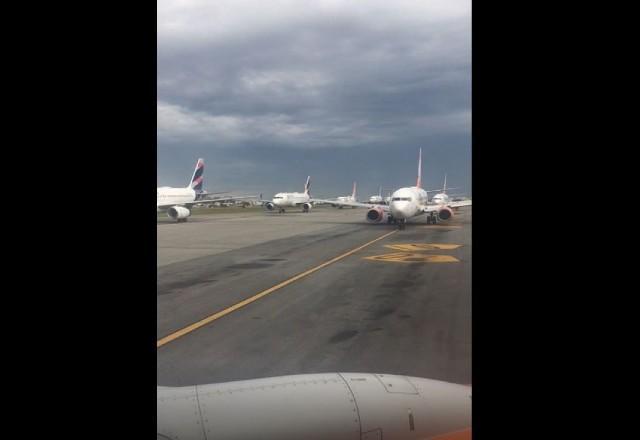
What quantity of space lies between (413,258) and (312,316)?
701cm

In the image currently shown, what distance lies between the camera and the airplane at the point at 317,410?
303 cm

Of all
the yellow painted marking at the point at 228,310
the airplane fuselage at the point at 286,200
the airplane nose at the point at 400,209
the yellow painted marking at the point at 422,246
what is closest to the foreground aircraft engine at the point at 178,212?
the airplane nose at the point at 400,209

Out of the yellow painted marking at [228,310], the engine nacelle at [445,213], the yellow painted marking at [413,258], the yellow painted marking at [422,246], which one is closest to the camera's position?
the yellow painted marking at [228,310]

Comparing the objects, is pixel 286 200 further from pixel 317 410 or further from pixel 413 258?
pixel 317 410

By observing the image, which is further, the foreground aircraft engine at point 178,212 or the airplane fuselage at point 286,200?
the airplane fuselage at point 286,200

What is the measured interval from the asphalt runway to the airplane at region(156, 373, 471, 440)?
32.0 inches

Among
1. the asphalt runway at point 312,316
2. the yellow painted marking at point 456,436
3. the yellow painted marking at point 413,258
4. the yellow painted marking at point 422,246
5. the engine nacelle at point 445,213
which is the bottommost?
the asphalt runway at point 312,316

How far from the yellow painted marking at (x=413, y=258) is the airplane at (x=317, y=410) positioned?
29.3 feet

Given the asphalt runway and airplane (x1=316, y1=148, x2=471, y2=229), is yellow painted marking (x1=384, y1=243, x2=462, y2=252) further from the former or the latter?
airplane (x1=316, y1=148, x2=471, y2=229)

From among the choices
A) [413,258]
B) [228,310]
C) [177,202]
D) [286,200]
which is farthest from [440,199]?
[228,310]

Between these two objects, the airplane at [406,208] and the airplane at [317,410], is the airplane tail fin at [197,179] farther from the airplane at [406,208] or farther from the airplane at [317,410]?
the airplane at [317,410]
